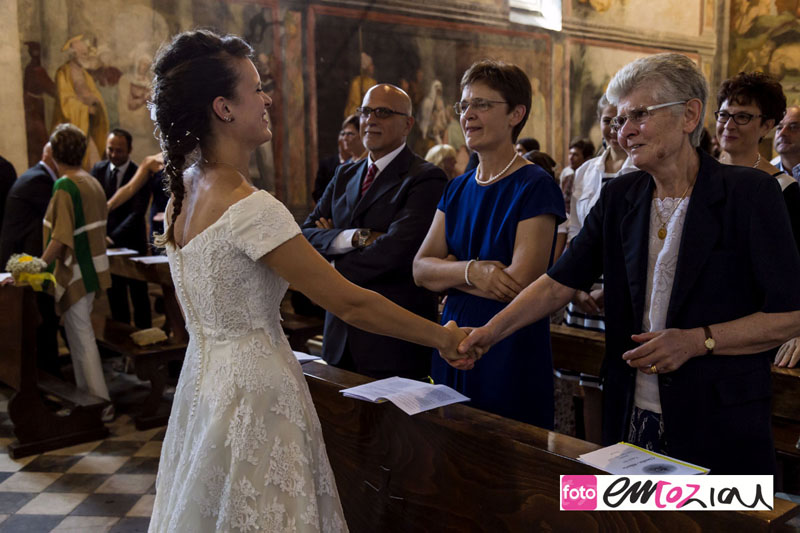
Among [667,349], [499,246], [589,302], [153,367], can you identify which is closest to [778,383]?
[589,302]

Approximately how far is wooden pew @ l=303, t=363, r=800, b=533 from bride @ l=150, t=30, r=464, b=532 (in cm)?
34

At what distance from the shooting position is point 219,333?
2035 millimetres

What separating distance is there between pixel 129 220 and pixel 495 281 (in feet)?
18.7

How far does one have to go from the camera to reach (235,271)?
6.42 feet

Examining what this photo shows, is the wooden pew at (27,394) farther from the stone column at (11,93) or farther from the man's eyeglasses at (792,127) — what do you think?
the man's eyeglasses at (792,127)

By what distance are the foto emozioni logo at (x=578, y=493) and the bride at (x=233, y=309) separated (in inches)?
24.4

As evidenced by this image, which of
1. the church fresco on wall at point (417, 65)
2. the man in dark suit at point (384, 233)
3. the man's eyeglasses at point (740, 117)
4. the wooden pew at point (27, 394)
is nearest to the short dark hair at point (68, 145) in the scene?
the wooden pew at point (27, 394)

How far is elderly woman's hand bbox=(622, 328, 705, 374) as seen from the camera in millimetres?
1962

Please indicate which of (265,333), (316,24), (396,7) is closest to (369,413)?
(265,333)

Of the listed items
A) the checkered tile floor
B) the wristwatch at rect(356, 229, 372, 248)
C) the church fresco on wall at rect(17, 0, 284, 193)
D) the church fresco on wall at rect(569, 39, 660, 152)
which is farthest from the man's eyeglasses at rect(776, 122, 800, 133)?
the church fresco on wall at rect(569, 39, 660, 152)

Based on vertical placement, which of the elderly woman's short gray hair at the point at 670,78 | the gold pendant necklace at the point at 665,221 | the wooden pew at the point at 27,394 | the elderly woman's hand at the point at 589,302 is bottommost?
the wooden pew at the point at 27,394

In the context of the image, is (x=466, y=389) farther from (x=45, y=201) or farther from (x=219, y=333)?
(x=45, y=201)

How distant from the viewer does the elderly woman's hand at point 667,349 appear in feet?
6.44

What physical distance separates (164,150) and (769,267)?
1.64 metres
